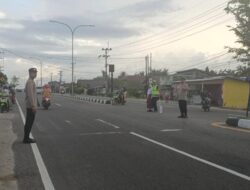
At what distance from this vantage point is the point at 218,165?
391 inches

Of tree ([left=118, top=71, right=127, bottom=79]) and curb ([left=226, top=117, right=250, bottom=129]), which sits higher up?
tree ([left=118, top=71, right=127, bottom=79])

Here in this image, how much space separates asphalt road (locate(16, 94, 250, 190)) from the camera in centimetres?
850

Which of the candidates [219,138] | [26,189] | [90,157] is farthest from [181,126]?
[26,189]

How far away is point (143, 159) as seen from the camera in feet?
35.4

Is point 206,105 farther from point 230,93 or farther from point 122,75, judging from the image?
point 122,75

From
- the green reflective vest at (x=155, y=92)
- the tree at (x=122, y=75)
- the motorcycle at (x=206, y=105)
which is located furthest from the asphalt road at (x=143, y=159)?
the tree at (x=122, y=75)

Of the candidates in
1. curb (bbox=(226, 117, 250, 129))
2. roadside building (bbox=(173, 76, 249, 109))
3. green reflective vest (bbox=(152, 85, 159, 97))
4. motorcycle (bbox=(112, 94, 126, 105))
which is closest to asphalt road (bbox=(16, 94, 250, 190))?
curb (bbox=(226, 117, 250, 129))

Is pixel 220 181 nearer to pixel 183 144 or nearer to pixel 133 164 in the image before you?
pixel 133 164

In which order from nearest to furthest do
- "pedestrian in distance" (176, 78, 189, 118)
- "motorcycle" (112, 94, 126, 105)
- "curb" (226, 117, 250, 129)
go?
"curb" (226, 117, 250, 129) → "pedestrian in distance" (176, 78, 189, 118) → "motorcycle" (112, 94, 126, 105)

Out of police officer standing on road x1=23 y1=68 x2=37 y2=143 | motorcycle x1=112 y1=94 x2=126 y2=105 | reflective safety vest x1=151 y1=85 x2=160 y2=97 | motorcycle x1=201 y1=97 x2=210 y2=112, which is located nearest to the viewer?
police officer standing on road x1=23 y1=68 x2=37 y2=143

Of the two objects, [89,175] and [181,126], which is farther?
[181,126]

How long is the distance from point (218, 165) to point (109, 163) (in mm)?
2118

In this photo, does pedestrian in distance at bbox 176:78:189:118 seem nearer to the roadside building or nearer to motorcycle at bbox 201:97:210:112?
motorcycle at bbox 201:97:210:112

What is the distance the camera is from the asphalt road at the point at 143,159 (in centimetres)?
850
